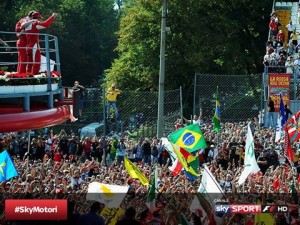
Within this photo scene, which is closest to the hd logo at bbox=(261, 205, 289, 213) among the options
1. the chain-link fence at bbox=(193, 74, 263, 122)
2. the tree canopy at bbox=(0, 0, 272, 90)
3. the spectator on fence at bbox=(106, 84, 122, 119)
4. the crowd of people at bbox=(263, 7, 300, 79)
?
the spectator on fence at bbox=(106, 84, 122, 119)

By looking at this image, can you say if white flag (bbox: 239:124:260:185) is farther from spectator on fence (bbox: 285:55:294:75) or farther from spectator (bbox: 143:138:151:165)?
spectator on fence (bbox: 285:55:294:75)

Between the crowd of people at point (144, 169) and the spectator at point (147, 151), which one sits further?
the spectator at point (147, 151)

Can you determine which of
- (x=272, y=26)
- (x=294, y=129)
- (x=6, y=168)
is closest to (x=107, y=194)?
(x=6, y=168)

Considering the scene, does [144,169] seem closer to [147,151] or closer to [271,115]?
[147,151]

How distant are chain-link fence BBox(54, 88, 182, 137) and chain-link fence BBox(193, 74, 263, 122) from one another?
1.19 metres

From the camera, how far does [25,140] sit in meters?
37.7

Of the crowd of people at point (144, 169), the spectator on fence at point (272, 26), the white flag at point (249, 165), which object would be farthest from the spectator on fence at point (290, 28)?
the white flag at point (249, 165)

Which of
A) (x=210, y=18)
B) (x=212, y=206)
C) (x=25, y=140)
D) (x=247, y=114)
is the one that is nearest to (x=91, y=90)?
(x=25, y=140)

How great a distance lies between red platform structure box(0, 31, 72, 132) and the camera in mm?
18438

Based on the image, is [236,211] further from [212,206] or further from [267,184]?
[267,184]

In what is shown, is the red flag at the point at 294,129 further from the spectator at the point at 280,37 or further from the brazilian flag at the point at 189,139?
the spectator at the point at 280,37

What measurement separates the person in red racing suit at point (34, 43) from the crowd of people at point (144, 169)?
8.98 feet

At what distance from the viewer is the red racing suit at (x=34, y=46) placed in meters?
20.0

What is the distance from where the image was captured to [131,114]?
121ft
